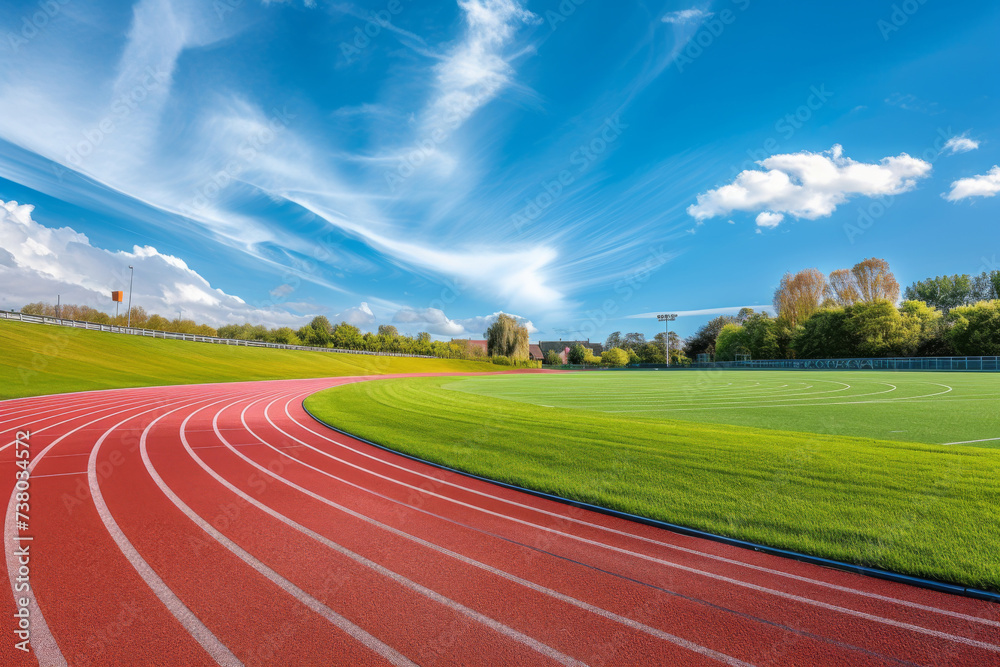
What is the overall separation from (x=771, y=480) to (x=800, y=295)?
280 ft

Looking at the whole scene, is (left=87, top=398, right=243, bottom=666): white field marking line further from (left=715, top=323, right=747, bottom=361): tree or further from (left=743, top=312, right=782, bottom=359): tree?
(left=715, top=323, right=747, bottom=361): tree

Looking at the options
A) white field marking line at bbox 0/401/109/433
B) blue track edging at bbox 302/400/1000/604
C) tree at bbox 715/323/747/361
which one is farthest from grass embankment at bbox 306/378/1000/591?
tree at bbox 715/323/747/361

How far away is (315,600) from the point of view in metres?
3.92

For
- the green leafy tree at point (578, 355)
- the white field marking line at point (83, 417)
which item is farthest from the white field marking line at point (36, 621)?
the green leafy tree at point (578, 355)

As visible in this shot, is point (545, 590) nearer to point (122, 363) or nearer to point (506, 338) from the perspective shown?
point (122, 363)

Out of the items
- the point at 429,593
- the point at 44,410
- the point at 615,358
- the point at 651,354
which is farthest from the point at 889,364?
the point at 44,410

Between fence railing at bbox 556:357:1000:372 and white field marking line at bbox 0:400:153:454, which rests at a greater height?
fence railing at bbox 556:357:1000:372

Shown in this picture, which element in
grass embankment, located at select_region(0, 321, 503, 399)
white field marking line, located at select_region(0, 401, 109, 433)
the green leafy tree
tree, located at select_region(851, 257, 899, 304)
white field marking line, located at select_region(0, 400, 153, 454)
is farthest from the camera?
the green leafy tree

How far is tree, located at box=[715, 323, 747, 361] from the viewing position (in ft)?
272

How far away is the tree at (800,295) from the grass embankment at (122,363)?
68714mm

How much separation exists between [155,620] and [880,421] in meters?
16.1

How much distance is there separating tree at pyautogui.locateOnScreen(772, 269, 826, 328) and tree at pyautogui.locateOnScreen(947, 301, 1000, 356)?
835 inches

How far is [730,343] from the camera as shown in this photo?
284 ft

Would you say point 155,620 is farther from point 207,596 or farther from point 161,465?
point 161,465
